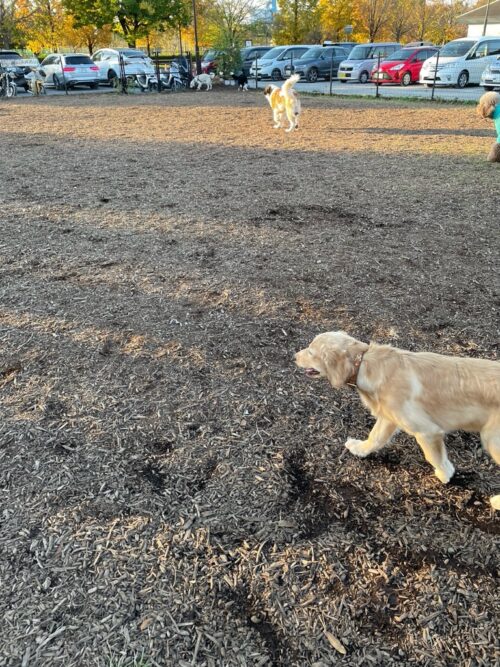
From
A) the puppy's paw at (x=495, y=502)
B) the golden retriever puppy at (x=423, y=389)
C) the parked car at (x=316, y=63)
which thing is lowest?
the puppy's paw at (x=495, y=502)

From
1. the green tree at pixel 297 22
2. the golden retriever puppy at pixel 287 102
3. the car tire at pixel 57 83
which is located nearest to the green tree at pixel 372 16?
the green tree at pixel 297 22

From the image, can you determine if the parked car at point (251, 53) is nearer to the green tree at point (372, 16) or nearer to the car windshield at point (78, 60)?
the car windshield at point (78, 60)

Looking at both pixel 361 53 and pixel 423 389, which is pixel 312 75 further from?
pixel 423 389

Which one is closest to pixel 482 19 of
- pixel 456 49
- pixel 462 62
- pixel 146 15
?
pixel 146 15

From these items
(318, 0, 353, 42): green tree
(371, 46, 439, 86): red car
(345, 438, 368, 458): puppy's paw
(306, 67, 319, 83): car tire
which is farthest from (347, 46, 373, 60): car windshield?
(345, 438, 368, 458): puppy's paw

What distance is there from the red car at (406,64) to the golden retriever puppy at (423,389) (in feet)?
82.3

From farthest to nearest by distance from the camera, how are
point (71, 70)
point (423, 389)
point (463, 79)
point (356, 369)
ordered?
point (71, 70) < point (463, 79) < point (356, 369) < point (423, 389)

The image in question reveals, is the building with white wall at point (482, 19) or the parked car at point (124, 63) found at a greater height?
the building with white wall at point (482, 19)

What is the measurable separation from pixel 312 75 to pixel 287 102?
19.5 metres

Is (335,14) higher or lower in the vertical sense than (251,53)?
higher

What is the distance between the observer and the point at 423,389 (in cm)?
234

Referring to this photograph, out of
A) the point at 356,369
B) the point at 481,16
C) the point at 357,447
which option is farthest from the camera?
the point at 481,16

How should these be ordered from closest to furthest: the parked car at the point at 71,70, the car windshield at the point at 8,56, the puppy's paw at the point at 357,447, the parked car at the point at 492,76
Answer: the puppy's paw at the point at 357,447
the parked car at the point at 492,76
the parked car at the point at 71,70
the car windshield at the point at 8,56

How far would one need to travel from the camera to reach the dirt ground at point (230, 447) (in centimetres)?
196
